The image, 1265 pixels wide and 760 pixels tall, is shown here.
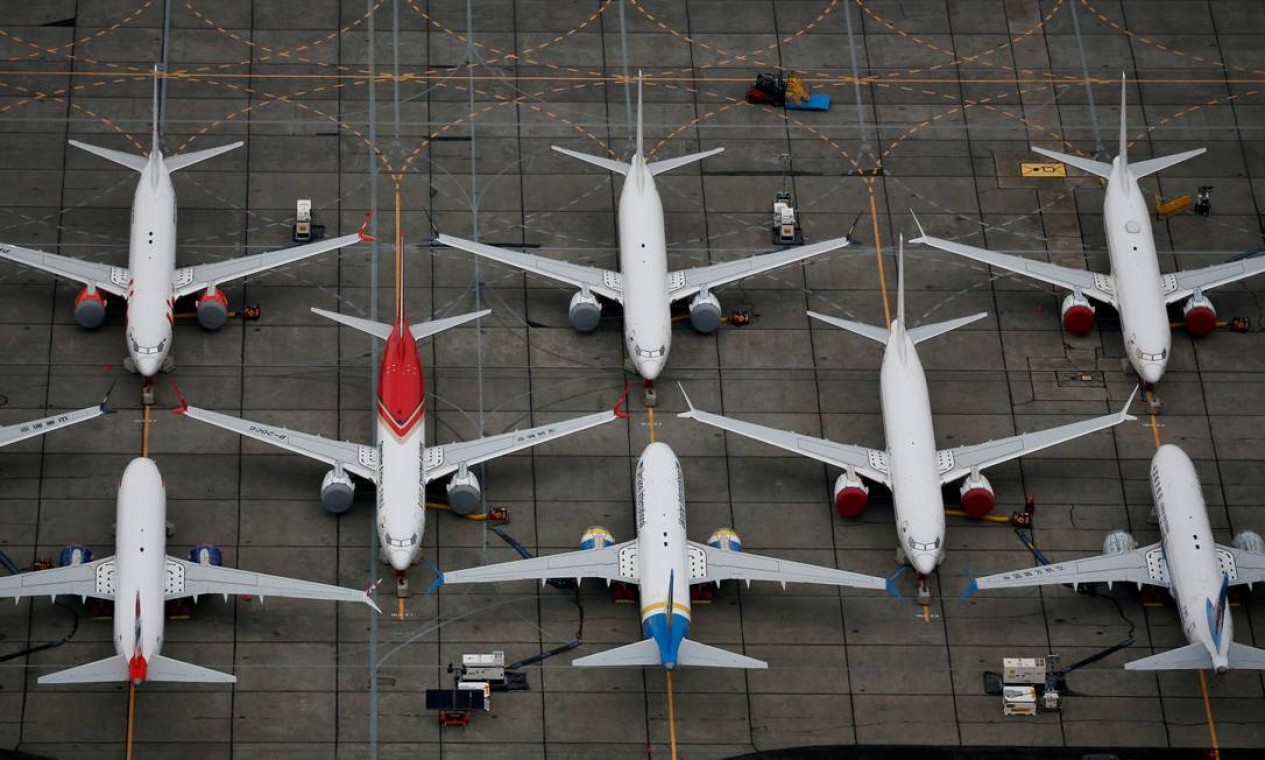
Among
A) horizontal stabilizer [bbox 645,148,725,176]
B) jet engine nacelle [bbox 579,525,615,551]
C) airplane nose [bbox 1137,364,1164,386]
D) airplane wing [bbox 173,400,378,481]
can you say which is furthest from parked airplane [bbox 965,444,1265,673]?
airplane wing [bbox 173,400,378,481]

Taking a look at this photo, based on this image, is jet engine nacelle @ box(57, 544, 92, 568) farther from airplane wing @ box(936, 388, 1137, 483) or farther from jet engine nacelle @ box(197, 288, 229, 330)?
airplane wing @ box(936, 388, 1137, 483)

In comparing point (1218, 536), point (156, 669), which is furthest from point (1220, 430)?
point (156, 669)

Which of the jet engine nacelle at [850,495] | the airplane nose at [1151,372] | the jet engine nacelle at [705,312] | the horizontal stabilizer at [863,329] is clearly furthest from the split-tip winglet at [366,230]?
the airplane nose at [1151,372]

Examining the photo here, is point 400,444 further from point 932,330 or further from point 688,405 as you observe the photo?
point 932,330

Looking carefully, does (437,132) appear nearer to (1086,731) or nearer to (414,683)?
(414,683)

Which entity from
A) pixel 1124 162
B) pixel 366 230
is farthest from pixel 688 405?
pixel 1124 162
